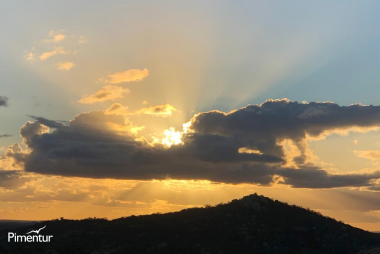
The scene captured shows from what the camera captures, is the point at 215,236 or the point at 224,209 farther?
the point at 224,209

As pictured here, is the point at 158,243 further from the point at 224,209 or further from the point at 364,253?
the point at 364,253

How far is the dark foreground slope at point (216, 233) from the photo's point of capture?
202 feet

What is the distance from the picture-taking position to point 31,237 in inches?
2790

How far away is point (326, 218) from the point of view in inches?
3187

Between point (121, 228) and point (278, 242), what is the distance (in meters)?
29.6

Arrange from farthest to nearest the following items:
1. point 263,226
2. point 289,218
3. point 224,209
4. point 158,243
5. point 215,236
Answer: point 224,209 → point 289,218 → point 263,226 → point 215,236 → point 158,243

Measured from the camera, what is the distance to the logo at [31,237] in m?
67.5

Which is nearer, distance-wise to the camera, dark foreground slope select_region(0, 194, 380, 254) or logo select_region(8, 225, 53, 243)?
dark foreground slope select_region(0, 194, 380, 254)

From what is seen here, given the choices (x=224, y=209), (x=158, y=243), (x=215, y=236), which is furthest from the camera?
(x=224, y=209)

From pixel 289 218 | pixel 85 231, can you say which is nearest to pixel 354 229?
pixel 289 218

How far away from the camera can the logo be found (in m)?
67.5

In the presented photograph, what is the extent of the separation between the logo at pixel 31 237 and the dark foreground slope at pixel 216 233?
151 centimetres

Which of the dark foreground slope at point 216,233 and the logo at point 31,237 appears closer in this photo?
the dark foreground slope at point 216,233

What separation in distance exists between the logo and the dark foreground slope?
1.51 m
